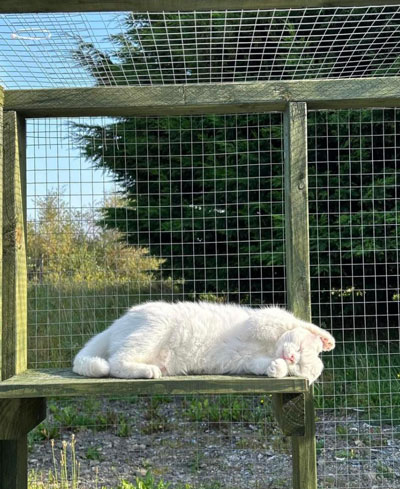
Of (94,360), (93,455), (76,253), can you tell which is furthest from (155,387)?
(93,455)

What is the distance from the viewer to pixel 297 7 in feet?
6.95

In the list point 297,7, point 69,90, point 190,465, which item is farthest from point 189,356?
point 190,465

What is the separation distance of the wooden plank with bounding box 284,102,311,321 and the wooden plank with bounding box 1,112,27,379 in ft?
3.72

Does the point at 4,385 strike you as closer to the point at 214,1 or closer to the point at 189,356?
the point at 189,356

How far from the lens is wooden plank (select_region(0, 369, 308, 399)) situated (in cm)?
225

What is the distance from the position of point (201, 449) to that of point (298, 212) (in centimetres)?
264

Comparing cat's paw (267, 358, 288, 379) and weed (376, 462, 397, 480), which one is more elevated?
cat's paw (267, 358, 288, 379)

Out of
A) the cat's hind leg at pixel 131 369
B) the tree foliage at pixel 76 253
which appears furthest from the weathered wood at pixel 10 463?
the tree foliage at pixel 76 253

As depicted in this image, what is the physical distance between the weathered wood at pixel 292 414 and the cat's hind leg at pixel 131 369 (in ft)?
1.59

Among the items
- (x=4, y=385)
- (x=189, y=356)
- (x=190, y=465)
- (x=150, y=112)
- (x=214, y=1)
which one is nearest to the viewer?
(x=214, y=1)

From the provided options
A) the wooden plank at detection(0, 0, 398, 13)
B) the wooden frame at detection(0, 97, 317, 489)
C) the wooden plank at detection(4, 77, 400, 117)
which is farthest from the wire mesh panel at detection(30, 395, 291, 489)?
the wooden plank at detection(0, 0, 398, 13)

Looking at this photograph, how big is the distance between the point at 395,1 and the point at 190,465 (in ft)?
11.2

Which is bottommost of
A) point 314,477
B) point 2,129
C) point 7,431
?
point 314,477

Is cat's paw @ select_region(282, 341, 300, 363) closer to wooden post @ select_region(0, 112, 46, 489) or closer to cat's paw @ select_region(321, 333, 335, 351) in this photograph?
cat's paw @ select_region(321, 333, 335, 351)
